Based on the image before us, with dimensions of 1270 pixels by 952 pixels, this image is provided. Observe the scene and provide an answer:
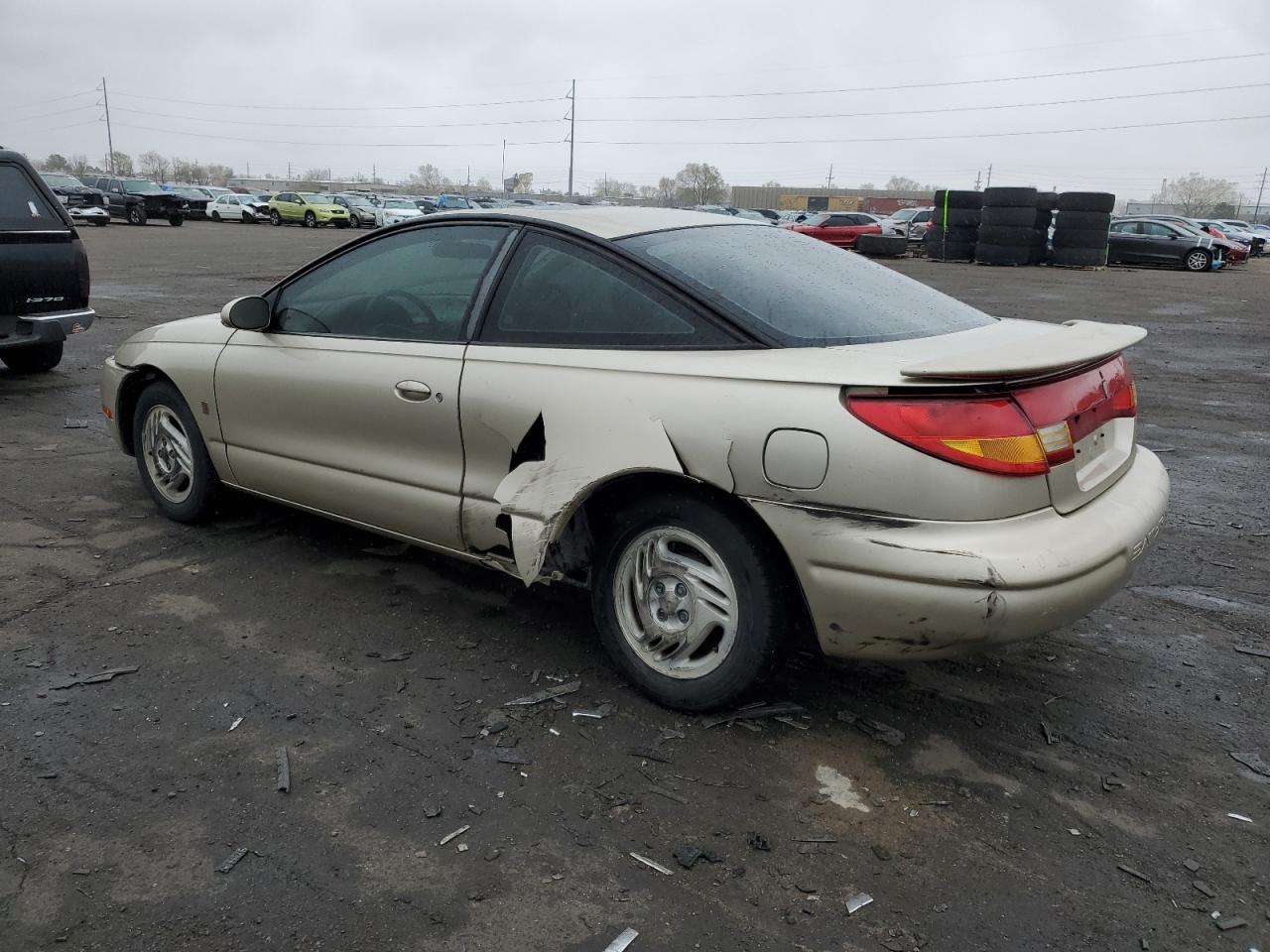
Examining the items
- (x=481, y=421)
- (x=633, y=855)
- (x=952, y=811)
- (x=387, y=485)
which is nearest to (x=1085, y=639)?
(x=952, y=811)

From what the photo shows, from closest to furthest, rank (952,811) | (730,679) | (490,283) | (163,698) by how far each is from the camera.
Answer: (952,811) → (730,679) → (163,698) → (490,283)

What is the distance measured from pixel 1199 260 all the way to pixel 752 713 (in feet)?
101

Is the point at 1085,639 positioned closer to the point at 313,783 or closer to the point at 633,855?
the point at 633,855

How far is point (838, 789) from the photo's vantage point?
2773 mm

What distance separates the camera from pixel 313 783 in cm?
277

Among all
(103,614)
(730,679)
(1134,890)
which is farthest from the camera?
(103,614)

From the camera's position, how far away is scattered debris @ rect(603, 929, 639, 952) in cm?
217

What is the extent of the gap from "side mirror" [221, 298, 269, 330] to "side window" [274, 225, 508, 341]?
88 mm

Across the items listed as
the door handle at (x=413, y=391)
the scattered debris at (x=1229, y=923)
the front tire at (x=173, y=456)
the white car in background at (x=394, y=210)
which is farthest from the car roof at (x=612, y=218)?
the white car in background at (x=394, y=210)

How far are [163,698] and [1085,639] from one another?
3.27 meters

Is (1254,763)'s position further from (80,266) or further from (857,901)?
(80,266)

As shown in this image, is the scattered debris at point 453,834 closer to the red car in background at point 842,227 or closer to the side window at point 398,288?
the side window at point 398,288

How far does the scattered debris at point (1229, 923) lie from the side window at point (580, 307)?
1.90 meters

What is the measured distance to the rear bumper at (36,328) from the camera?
24.8 ft
